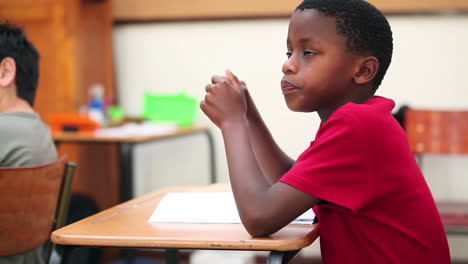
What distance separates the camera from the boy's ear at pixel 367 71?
1.26m

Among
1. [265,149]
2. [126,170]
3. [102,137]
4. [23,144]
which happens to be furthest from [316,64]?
[102,137]

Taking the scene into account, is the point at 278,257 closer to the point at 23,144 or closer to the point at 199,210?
the point at 199,210

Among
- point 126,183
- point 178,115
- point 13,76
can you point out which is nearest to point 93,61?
point 178,115

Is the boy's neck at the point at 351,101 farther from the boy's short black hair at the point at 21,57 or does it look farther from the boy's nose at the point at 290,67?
the boy's short black hair at the point at 21,57

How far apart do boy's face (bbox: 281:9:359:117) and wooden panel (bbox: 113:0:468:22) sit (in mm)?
2128

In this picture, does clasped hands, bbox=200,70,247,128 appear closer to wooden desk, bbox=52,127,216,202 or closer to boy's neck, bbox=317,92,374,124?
boy's neck, bbox=317,92,374,124

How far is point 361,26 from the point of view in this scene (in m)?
1.26

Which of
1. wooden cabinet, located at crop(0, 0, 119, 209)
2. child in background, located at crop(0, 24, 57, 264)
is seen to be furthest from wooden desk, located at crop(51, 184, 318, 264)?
wooden cabinet, located at crop(0, 0, 119, 209)

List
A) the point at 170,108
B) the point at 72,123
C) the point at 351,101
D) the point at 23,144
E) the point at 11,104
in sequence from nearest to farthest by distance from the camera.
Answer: the point at 351,101 → the point at 23,144 → the point at 11,104 → the point at 72,123 → the point at 170,108

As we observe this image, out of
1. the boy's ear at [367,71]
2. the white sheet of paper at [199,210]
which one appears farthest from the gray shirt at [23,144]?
the boy's ear at [367,71]

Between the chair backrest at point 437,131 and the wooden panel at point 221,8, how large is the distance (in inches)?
26.5

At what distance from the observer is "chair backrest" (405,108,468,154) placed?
114 inches

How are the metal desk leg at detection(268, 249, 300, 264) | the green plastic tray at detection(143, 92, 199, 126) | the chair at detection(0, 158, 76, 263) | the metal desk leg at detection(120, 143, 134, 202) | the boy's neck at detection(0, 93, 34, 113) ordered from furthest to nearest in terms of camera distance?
the green plastic tray at detection(143, 92, 199, 126) → the metal desk leg at detection(120, 143, 134, 202) → the boy's neck at detection(0, 93, 34, 113) → the chair at detection(0, 158, 76, 263) → the metal desk leg at detection(268, 249, 300, 264)

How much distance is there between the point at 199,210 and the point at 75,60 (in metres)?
2.42
